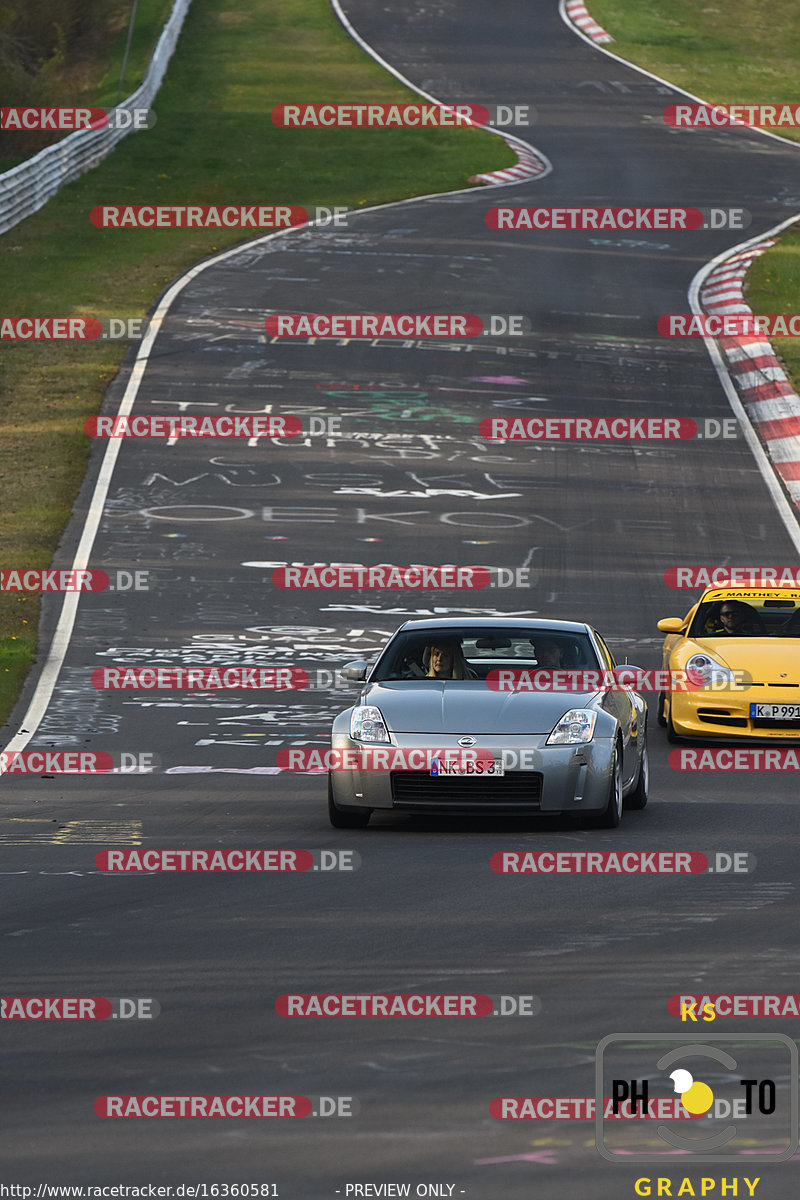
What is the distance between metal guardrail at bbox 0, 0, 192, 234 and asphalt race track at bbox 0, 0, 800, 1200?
17.5 feet

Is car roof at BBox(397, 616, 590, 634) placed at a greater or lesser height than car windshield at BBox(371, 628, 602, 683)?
greater

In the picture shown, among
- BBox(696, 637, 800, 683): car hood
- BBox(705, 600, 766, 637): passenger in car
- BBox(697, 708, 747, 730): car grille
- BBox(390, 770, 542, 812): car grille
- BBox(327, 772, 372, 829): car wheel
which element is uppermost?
BBox(390, 770, 542, 812): car grille

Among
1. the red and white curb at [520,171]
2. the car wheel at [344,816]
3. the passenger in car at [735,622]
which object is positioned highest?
the car wheel at [344,816]

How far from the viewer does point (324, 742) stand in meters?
15.4

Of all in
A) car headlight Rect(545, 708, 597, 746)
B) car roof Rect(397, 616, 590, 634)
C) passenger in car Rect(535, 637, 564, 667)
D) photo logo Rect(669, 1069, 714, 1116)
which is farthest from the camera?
car roof Rect(397, 616, 590, 634)

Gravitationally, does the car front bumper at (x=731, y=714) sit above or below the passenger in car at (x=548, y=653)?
below

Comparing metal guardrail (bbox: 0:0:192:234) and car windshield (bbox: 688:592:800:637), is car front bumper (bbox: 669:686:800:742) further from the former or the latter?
metal guardrail (bbox: 0:0:192:234)

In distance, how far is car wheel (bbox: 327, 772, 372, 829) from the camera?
11914 millimetres

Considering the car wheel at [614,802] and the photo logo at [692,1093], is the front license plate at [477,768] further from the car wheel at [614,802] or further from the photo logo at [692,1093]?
the photo logo at [692,1093]

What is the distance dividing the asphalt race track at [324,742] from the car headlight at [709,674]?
1.35 meters

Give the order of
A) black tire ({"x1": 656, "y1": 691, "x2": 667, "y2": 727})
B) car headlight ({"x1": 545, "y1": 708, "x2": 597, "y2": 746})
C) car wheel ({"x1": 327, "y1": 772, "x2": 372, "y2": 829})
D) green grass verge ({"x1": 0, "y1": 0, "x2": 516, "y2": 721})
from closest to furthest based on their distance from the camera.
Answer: car headlight ({"x1": 545, "y1": 708, "x2": 597, "y2": 746}) < car wheel ({"x1": 327, "y1": 772, "x2": 372, "y2": 829}) < black tire ({"x1": 656, "y1": 691, "x2": 667, "y2": 727}) < green grass verge ({"x1": 0, "y1": 0, "x2": 516, "y2": 721})

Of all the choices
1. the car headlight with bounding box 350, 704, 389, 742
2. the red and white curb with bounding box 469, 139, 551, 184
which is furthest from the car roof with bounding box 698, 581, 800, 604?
the red and white curb with bounding box 469, 139, 551, 184

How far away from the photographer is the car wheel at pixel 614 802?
11.9 metres

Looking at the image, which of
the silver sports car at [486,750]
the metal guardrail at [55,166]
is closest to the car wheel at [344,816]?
the silver sports car at [486,750]
